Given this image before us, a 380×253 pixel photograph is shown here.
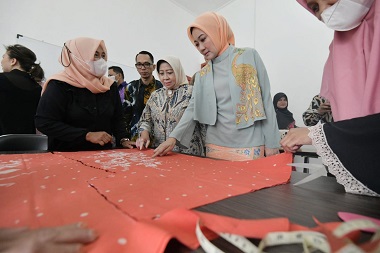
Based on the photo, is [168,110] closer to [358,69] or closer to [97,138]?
[97,138]

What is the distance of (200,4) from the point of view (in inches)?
180

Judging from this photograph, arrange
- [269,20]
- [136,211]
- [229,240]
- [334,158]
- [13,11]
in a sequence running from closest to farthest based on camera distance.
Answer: [229,240] < [136,211] < [334,158] < [13,11] < [269,20]

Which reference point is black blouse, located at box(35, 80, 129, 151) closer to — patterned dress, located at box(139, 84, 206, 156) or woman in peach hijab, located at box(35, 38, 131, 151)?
woman in peach hijab, located at box(35, 38, 131, 151)

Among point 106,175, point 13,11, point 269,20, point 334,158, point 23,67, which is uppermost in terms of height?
point 269,20

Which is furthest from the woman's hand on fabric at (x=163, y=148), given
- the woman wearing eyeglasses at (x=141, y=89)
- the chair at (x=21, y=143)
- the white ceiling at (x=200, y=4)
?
the white ceiling at (x=200, y=4)

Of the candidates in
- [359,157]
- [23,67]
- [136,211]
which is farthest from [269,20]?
[136,211]

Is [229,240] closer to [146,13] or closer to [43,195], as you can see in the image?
[43,195]

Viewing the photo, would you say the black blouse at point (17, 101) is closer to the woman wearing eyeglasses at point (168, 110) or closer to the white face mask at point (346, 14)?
the woman wearing eyeglasses at point (168, 110)

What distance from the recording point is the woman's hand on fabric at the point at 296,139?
64 centimetres

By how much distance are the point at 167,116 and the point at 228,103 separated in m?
0.54

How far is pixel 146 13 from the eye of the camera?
3.93 m

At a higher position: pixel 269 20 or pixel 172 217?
pixel 269 20

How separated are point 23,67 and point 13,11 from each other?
1.28 m

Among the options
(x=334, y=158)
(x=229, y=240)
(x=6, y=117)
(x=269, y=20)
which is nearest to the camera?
(x=229, y=240)
